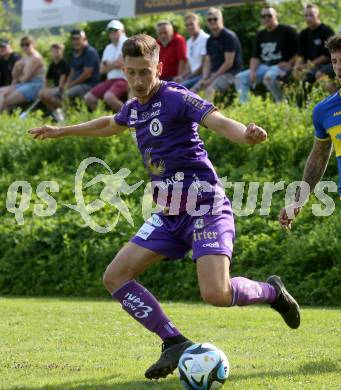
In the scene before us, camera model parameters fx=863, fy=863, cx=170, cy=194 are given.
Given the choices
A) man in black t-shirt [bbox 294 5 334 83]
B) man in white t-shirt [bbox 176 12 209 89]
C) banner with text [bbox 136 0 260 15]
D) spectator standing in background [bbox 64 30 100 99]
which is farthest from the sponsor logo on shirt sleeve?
spectator standing in background [bbox 64 30 100 99]

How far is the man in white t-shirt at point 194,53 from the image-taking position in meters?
14.8

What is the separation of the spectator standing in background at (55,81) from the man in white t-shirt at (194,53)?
9.92 feet

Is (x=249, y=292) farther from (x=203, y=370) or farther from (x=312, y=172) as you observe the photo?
(x=312, y=172)

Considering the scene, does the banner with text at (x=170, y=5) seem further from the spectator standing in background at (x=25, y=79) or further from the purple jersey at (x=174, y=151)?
the purple jersey at (x=174, y=151)

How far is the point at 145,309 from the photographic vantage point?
6.27 meters

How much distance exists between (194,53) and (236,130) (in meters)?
9.41

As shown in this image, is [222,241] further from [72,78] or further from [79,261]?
[72,78]

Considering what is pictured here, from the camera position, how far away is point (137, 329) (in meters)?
8.49

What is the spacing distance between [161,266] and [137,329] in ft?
10.7

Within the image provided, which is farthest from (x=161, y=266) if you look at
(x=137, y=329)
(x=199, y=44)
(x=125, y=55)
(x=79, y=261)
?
(x=125, y=55)

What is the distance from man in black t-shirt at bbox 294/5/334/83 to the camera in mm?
→ 13562

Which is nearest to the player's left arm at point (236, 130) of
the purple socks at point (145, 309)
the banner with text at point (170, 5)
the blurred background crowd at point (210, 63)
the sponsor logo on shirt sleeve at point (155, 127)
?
the sponsor logo on shirt sleeve at point (155, 127)

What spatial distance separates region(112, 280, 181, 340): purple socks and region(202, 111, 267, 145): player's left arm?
1.33 meters

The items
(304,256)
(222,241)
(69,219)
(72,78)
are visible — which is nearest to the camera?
(222,241)
